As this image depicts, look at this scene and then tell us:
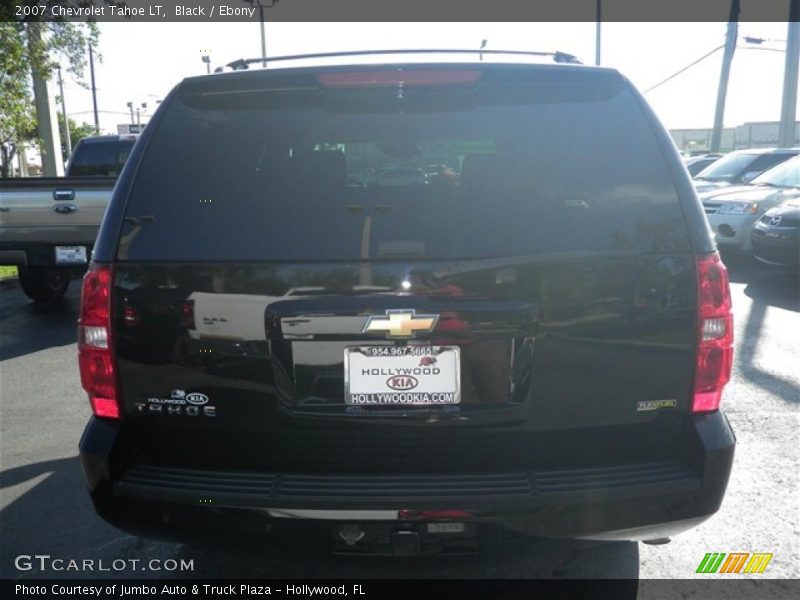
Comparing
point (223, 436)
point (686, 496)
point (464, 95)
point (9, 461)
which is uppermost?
point (464, 95)

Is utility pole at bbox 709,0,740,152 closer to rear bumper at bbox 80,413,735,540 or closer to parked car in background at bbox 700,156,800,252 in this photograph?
parked car in background at bbox 700,156,800,252

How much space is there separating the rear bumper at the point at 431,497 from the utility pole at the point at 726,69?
88.3ft

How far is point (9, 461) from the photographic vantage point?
13.9 feet

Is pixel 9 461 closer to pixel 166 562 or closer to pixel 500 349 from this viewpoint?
pixel 166 562

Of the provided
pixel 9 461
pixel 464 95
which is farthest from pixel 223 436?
pixel 9 461

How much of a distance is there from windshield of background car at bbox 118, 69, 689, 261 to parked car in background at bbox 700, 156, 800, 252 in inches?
360

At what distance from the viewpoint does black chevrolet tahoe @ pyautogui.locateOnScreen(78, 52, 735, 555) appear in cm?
220

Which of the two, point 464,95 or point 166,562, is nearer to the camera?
point 464,95

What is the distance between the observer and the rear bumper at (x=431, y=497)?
218 cm

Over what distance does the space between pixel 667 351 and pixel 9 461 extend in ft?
12.2

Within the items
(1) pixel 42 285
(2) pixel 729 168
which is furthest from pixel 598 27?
(1) pixel 42 285

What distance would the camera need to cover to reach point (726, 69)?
26641 millimetres

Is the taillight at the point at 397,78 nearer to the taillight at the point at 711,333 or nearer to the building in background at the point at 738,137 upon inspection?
the taillight at the point at 711,333

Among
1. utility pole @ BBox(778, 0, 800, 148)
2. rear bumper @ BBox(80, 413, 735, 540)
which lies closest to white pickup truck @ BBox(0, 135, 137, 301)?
rear bumper @ BBox(80, 413, 735, 540)
